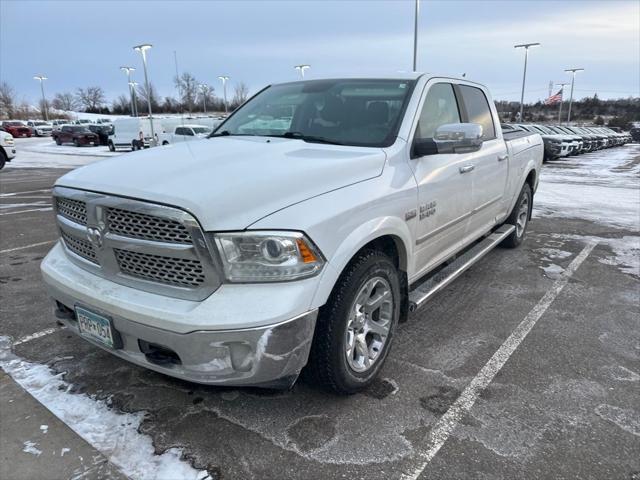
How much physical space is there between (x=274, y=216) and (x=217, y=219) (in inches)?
10.3

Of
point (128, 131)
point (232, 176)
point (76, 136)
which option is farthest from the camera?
point (76, 136)

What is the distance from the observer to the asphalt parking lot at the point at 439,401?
92.2 inches

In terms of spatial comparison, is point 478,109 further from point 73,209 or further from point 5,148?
point 5,148

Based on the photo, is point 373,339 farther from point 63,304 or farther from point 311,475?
point 63,304

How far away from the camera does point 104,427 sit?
2.58m

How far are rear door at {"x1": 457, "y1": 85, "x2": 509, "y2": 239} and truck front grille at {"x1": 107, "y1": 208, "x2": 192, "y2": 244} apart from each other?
2.69m

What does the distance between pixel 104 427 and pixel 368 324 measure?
1566 millimetres

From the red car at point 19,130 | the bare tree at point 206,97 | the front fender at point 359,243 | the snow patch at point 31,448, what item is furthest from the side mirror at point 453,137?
the bare tree at point 206,97

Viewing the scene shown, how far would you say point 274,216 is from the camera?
7.34 ft

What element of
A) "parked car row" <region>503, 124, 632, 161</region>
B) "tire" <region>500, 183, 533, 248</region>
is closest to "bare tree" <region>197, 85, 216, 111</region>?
"parked car row" <region>503, 124, 632, 161</region>

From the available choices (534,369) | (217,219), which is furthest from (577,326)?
(217,219)

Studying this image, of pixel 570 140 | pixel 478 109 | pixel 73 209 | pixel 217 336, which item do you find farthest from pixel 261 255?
pixel 570 140

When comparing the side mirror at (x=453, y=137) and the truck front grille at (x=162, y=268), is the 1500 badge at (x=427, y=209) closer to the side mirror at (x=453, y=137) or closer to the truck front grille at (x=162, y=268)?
the side mirror at (x=453, y=137)

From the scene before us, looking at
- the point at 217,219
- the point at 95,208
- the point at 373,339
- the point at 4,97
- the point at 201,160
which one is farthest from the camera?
the point at 4,97
